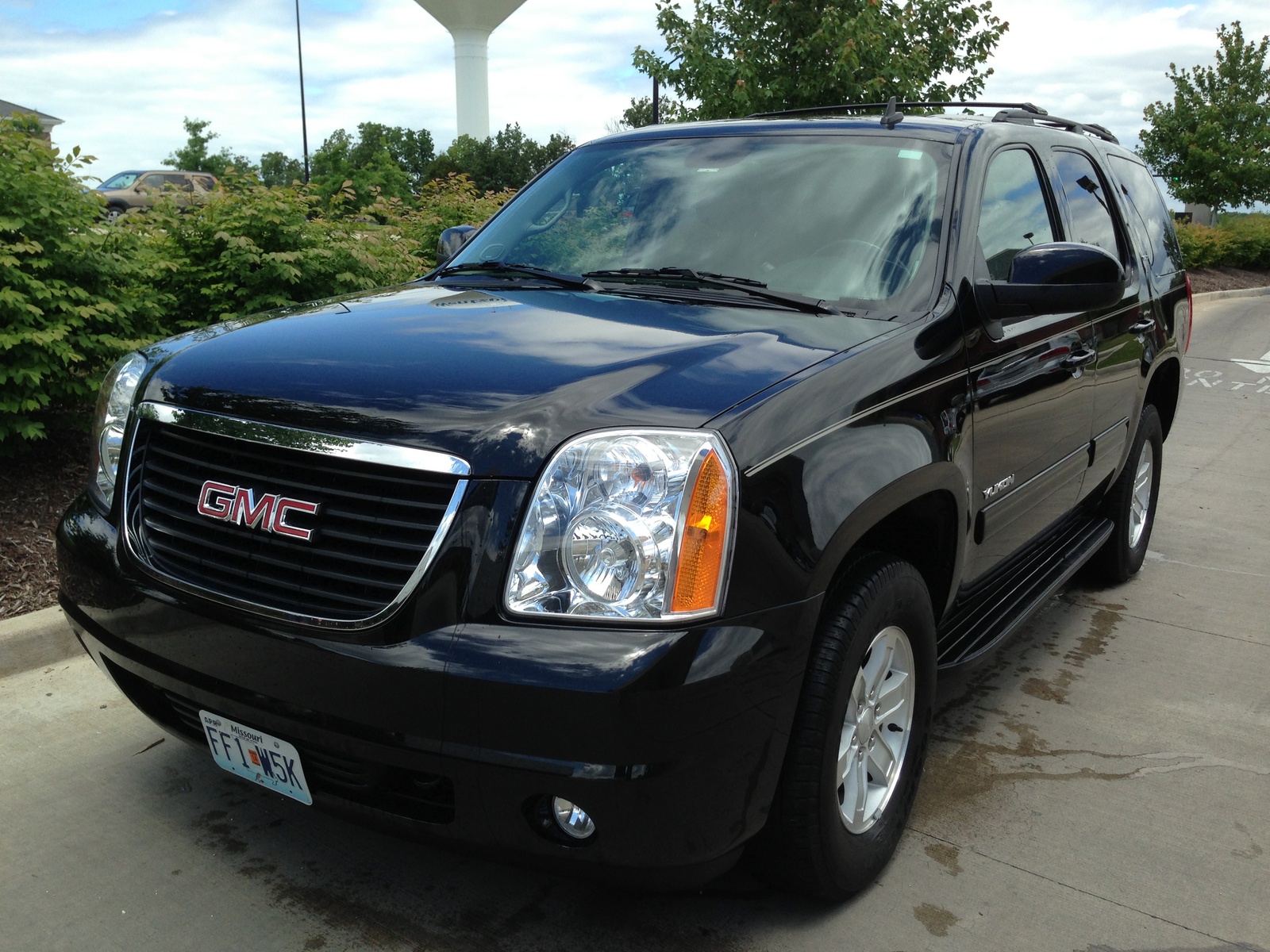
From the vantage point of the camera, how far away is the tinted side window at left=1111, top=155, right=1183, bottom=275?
512 cm

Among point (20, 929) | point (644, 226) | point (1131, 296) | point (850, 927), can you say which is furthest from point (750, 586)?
point (1131, 296)

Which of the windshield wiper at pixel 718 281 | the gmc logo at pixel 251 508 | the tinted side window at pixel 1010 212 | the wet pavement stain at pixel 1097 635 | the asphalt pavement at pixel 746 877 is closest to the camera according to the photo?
the gmc logo at pixel 251 508

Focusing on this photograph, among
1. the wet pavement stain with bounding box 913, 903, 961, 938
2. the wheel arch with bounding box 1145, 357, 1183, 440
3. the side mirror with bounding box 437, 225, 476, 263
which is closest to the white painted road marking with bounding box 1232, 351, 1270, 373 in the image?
the wheel arch with bounding box 1145, 357, 1183, 440

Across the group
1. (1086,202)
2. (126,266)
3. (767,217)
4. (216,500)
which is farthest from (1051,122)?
(126,266)

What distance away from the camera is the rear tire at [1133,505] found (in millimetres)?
5164

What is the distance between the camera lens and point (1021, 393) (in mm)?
3469

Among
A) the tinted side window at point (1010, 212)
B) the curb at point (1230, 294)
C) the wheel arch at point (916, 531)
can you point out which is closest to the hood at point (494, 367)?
the wheel arch at point (916, 531)

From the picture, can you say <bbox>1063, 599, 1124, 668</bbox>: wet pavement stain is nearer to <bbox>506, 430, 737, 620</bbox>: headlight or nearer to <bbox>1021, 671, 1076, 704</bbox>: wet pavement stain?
<bbox>1021, 671, 1076, 704</bbox>: wet pavement stain

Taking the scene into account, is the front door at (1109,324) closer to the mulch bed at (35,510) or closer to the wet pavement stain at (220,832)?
the wet pavement stain at (220,832)

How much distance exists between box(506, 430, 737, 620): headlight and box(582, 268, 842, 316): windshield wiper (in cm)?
96

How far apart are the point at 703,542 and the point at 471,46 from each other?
256 ft

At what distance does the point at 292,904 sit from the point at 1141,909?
2062 mm

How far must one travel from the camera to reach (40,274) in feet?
17.4

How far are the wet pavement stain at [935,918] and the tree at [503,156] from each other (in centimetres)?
5578
